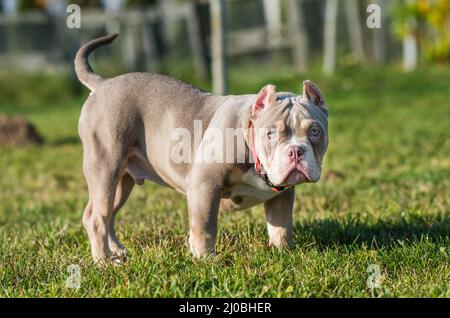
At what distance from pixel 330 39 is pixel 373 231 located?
36.0 ft

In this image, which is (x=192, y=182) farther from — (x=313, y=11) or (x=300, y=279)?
(x=313, y=11)

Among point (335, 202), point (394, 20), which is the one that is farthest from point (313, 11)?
point (335, 202)

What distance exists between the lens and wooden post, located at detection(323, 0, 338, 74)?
48.6 ft

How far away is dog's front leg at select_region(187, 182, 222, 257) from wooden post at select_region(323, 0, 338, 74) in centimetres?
1120

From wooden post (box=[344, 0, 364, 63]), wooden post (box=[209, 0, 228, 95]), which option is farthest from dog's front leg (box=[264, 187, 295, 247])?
wooden post (box=[344, 0, 364, 63])

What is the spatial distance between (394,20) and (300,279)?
40.9 feet

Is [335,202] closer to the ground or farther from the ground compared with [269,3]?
closer to the ground

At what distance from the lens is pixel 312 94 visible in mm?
3607

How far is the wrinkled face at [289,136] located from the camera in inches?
132

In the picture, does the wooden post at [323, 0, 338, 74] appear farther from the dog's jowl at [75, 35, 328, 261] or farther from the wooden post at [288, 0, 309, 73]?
the dog's jowl at [75, 35, 328, 261]

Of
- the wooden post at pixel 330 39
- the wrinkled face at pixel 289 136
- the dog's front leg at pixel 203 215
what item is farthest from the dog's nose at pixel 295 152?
the wooden post at pixel 330 39

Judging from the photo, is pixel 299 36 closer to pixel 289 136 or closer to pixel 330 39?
pixel 330 39

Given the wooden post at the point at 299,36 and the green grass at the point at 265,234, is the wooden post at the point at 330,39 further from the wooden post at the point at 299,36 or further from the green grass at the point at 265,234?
the green grass at the point at 265,234
